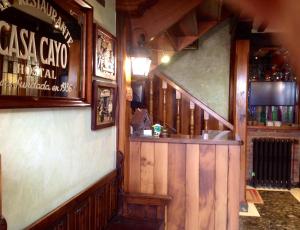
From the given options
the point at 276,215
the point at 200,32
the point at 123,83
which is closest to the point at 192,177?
the point at 123,83

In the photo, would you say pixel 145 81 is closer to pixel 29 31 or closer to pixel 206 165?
pixel 206 165

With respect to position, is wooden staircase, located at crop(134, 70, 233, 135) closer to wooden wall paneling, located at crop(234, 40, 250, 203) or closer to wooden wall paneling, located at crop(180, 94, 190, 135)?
wooden wall paneling, located at crop(180, 94, 190, 135)

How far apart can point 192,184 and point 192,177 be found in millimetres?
61

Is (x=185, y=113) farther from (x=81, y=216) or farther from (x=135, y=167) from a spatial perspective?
(x=81, y=216)

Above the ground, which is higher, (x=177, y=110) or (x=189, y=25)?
(x=189, y=25)

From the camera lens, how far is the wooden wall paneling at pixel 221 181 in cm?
279

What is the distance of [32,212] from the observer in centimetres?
155

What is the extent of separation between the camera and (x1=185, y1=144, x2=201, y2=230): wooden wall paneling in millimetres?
2840

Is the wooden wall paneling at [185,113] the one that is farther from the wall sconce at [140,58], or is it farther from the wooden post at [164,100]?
the wall sconce at [140,58]

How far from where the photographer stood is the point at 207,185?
2.82 metres

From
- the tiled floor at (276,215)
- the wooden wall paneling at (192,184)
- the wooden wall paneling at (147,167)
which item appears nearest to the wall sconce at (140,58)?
the wooden wall paneling at (147,167)

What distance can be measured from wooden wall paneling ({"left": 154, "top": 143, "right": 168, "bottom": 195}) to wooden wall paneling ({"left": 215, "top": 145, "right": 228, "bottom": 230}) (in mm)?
446

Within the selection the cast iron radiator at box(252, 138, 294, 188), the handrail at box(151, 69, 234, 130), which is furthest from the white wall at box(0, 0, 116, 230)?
the cast iron radiator at box(252, 138, 294, 188)

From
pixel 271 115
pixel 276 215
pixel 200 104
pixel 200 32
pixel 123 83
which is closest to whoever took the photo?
pixel 123 83
